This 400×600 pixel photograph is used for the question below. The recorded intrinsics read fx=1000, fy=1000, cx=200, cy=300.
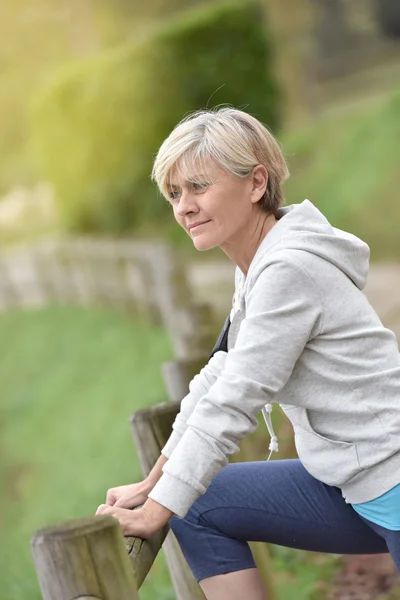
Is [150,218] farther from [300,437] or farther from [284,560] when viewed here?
[300,437]

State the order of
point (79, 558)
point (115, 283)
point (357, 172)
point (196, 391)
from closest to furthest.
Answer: point (79, 558), point (196, 391), point (115, 283), point (357, 172)

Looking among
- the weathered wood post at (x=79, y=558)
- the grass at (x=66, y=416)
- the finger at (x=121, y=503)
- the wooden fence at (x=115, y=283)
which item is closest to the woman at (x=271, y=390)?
the finger at (x=121, y=503)

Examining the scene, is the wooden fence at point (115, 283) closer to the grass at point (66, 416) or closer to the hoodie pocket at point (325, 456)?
the grass at point (66, 416)

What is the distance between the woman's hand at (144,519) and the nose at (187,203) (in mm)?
622

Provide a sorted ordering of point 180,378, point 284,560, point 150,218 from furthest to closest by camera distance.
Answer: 1. point 150,218
2. point 284,560
3. point 180,378

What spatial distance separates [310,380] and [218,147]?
0.52m

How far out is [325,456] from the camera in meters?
2.04

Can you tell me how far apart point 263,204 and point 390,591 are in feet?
6.85

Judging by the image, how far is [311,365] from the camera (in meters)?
2.00

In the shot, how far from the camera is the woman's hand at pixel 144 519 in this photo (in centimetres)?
194

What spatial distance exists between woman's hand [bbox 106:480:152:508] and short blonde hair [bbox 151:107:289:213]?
25.9 inches

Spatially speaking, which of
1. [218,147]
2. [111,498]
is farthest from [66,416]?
[218,147]

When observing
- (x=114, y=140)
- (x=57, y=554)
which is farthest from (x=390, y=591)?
(x=114, y=140)

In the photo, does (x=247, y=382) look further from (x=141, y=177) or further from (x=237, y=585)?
(x=141, y=177)
